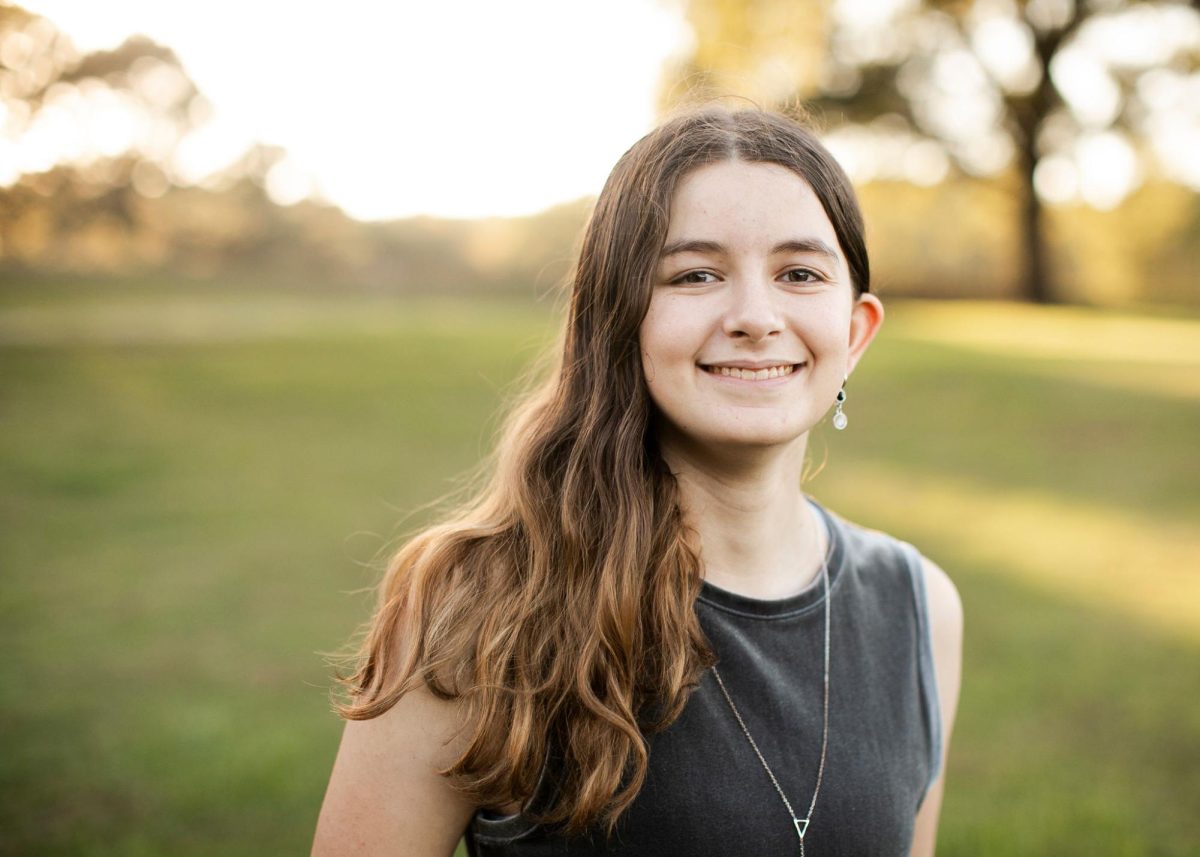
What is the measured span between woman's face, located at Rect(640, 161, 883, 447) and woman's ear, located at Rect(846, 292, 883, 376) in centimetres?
23

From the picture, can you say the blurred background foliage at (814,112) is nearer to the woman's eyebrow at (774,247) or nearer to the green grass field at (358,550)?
the green grass field at (358,550)

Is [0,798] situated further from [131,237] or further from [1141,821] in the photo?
[131,237]

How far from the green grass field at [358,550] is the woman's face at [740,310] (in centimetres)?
99

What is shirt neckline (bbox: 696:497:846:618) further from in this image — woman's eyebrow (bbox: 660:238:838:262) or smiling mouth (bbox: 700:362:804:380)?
woman's eyebrow (bbox: 660:238:838:262)

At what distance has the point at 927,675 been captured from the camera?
2102 millimetres

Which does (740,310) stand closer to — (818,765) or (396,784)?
(818,765)

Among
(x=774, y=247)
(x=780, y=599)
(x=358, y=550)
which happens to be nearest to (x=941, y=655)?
(x=780, y=599)

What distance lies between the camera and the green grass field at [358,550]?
4715mm

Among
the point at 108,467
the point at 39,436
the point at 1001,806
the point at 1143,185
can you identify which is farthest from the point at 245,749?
the point at 1143,185

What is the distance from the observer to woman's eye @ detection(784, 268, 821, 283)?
1.86 metres

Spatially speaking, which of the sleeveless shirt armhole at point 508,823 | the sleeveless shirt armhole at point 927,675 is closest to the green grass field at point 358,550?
the sleeveless shirt armhole at point 508,823

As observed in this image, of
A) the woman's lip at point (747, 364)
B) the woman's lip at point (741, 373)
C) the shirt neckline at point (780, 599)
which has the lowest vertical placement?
the shirt neckline at point (780, 599)

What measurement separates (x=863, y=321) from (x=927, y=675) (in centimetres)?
72

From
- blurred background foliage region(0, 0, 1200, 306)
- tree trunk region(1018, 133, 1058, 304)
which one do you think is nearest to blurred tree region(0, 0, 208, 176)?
blurred background foliage region(0, 0, 1200, 306)
